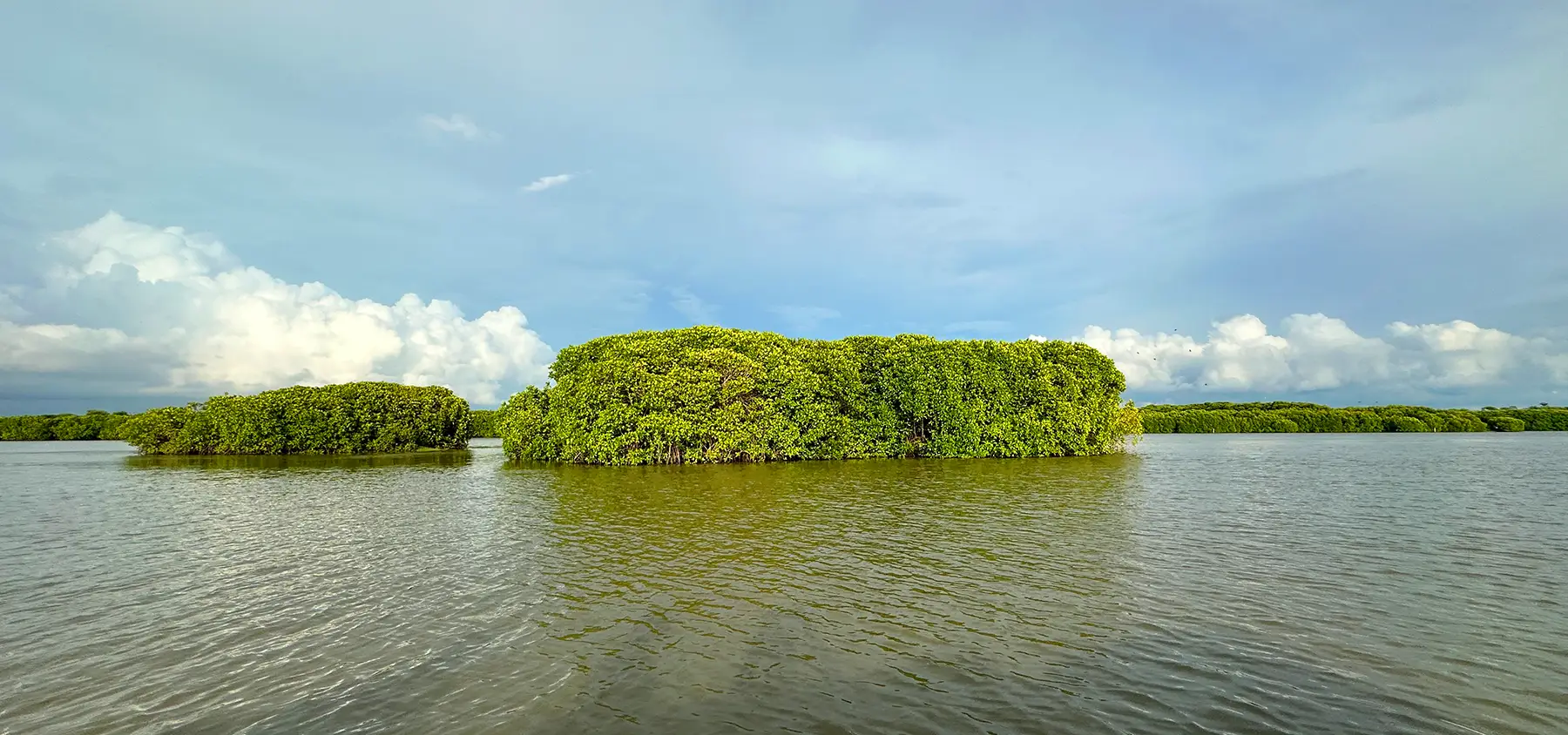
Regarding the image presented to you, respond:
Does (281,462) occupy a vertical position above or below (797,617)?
above

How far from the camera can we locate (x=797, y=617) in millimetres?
12758

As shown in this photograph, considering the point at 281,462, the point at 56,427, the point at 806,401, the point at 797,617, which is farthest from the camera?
the point at 56,427

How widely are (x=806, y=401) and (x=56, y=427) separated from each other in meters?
149

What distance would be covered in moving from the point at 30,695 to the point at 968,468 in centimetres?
4106

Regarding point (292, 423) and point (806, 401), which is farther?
point (292, 423)

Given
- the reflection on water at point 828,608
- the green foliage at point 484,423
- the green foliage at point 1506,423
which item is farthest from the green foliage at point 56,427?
the green foliage at point 1506,423

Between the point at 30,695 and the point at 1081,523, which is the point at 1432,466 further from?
the point at 30,695

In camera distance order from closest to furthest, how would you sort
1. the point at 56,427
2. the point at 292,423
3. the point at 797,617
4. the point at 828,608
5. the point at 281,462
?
the point at 797,617 → the point at 828,608 → the point at 281,462 → the point at 292,423 → the point at 56,427

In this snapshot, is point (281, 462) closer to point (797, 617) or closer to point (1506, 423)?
point (797, 617)

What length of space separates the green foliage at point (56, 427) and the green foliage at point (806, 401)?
394ft

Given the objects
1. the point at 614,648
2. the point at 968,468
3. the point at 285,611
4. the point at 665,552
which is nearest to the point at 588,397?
the point at 968,468

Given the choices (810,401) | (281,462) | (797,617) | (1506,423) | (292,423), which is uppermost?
(810,401)

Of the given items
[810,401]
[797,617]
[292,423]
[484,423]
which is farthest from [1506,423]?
[292,423]

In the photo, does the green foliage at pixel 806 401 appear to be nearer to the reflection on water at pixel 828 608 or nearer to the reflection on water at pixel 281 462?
the reflection on water at pixel 281 462
